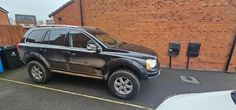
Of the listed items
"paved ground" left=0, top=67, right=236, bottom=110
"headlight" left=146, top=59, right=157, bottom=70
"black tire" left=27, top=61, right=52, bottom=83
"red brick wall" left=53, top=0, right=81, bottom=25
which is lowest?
"paved ground" left=0, top=67, right=236, bottom=110

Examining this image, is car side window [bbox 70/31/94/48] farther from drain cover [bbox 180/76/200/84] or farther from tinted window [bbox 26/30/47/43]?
drain cover [bbox 180/76/200/84]

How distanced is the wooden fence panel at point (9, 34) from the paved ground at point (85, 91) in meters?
2.90

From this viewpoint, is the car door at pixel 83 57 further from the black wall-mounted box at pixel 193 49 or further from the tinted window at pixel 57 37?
the black wall-mounted box at pixel 193 49

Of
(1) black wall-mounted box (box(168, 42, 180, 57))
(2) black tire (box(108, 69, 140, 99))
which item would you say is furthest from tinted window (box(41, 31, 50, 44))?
(1) black wall-mounted box (box(168, 42, 180, 57))

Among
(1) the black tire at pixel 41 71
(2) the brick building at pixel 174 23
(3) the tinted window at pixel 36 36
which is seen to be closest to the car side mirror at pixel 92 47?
(3) the tinted window at pixel 36 36

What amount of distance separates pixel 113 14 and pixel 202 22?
3790 millimetres

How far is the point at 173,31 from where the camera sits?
6199 mm

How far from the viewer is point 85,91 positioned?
421cm

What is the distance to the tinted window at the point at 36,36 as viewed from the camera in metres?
4.50

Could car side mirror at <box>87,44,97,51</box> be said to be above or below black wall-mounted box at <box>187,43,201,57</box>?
above

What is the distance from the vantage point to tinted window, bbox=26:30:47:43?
4.50m

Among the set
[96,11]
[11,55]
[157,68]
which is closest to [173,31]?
[157,68]

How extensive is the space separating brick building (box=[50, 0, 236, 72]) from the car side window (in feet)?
10.3

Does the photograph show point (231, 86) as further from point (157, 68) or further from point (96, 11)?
point (96, 11)
